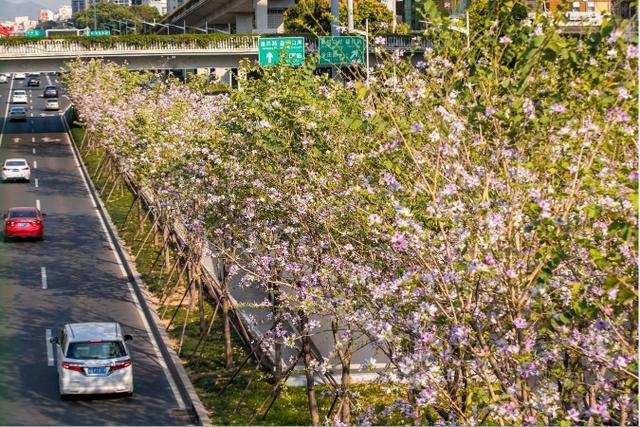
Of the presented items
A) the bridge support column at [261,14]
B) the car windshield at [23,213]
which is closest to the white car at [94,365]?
the car windshield at [23,213]

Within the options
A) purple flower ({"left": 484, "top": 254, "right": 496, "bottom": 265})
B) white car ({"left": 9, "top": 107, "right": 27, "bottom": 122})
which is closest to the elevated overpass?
white car ({"left": 9, "top": 107, "right": 27, "bottom": 122})

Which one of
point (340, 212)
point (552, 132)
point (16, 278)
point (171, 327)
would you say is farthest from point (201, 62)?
point (552, 132)

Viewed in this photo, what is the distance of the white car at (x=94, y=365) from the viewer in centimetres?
2759

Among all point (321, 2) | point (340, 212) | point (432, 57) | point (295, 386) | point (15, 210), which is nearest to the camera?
point (432, 57)

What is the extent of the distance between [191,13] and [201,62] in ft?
166

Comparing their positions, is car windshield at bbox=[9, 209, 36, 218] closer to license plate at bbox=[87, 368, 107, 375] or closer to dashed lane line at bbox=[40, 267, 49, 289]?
dashed lane line at bbox=[40, 267, 49, 289]

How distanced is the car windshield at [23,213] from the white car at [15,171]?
16455mm

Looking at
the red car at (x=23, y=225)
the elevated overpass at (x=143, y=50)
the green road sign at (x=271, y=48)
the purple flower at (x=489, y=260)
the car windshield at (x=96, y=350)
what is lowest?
the car windshield at (x=96, y=350)

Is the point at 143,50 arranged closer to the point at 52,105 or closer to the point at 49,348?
the point at 52,105

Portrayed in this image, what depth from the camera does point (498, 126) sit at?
13.5 metres

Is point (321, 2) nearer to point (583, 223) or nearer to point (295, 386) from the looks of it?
point (295, 386)

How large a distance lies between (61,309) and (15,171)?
100 feet

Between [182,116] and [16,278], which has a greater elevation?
[182,116]

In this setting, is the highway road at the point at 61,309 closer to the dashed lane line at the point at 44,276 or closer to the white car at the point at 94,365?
the dashed lane line at the point at 44,276
